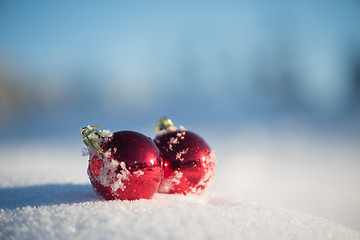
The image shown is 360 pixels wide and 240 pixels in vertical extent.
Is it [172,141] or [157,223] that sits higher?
[172,141]

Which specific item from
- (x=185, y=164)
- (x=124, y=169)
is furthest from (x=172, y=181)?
(x=124, y=169)

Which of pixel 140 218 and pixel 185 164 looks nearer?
pixel 140 218

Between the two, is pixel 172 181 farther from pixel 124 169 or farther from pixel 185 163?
pixel 124 169

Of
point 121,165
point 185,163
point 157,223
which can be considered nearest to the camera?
point 157,223

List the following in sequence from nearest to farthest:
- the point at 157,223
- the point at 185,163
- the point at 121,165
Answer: the point at 157,223, the point at 121,165, the point at 185,163

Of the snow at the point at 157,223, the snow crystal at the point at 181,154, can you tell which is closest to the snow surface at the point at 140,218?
the snow at the point at 157,223

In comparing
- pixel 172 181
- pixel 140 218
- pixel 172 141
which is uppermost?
pixel 172 141

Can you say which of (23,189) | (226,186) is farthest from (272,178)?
(23,189)

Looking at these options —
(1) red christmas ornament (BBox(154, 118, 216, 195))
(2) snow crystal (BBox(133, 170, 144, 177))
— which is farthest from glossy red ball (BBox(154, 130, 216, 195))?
(2) snow crystal (BBox(133, 170, 144, 177))
